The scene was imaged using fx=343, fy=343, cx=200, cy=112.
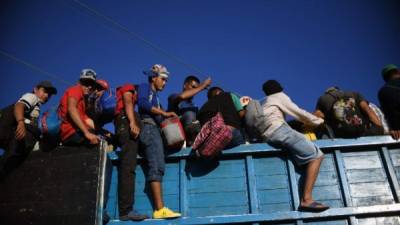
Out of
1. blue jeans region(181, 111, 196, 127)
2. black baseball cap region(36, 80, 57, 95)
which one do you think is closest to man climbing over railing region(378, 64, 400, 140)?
blue jeans region(181, 111, 196, 127)

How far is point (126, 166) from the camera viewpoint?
439 cm

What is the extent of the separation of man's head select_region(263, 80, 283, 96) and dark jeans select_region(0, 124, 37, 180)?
339cm

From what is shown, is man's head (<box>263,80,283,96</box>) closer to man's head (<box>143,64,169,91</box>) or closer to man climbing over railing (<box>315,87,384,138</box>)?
man climbing over railing (<box>315,87,384,138</box>)

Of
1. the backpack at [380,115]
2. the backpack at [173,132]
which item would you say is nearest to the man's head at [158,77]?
the backpack at [173,132]

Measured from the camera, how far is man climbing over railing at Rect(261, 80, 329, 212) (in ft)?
13.9

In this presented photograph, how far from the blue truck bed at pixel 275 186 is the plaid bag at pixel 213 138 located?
243 millimetres

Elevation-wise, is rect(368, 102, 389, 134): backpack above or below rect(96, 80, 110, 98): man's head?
below

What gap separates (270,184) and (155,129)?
170 centimetres

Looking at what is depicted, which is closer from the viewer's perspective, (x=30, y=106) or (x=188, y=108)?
(x=30, y=106)

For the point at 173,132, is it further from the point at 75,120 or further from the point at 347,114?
the point at 347,114

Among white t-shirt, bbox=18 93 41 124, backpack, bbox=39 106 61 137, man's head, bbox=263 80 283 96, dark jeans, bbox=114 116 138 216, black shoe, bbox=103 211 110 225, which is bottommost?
black shoe, bbox=103 211 110 225

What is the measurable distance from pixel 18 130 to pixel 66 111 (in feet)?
2.09

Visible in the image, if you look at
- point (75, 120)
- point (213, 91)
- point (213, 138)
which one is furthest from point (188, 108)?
point (75, 120)

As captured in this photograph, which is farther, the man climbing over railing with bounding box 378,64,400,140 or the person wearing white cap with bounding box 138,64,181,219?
the man climbing over railing with bounding box 378,64,400,140
